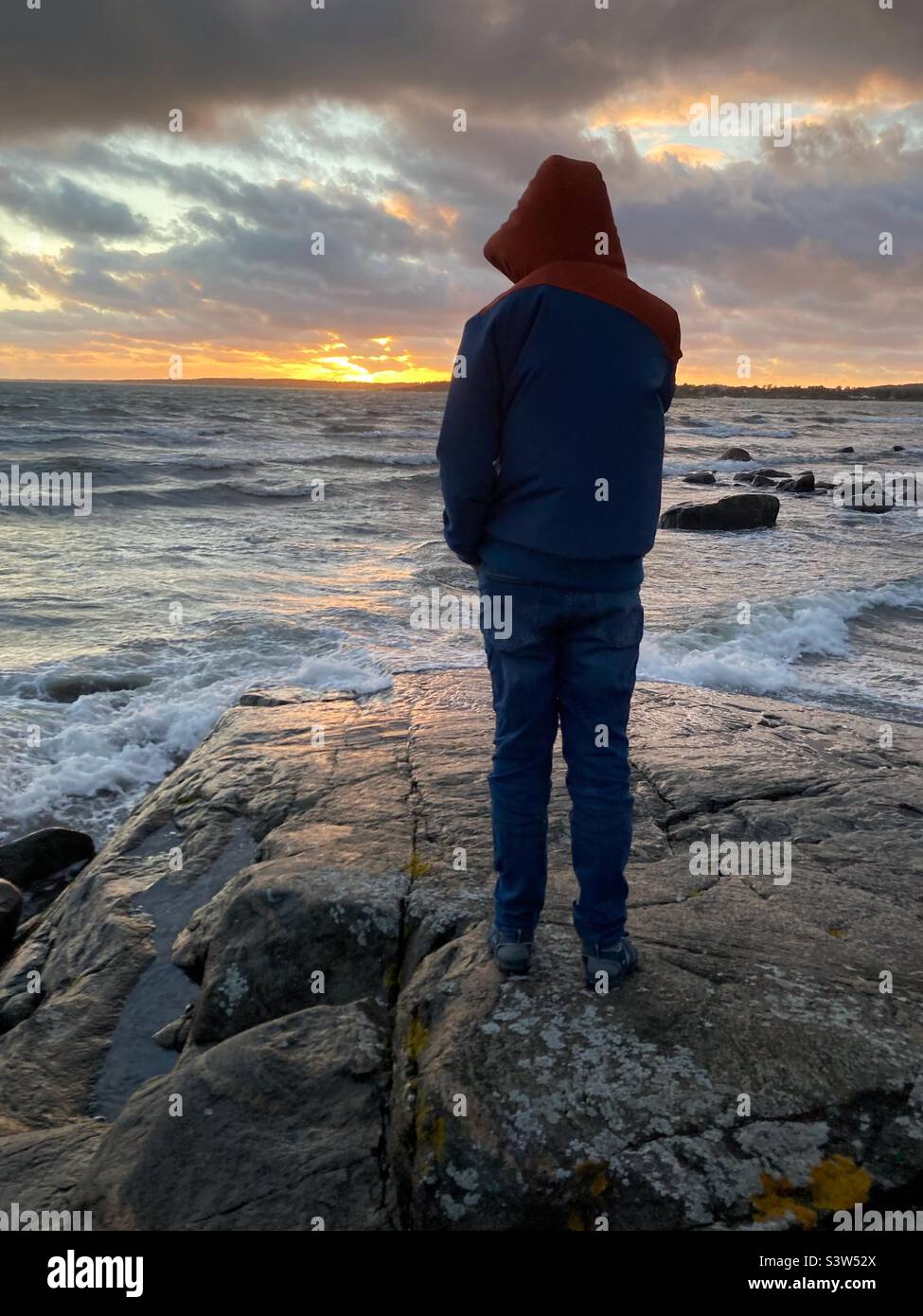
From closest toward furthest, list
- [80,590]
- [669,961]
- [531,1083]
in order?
[531,1083]
[669,961]
[80,590]

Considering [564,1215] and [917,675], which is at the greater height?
[917,675]

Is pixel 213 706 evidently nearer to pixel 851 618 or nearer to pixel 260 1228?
pixel 260 1228

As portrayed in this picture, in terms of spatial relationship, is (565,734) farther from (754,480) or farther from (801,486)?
(754,480)

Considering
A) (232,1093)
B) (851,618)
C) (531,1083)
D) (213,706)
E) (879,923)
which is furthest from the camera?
(851,618)

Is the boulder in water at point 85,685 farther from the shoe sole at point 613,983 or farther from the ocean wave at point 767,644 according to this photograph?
the shoe sole at point 613,983

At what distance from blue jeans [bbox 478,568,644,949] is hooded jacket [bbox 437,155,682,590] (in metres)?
0.10

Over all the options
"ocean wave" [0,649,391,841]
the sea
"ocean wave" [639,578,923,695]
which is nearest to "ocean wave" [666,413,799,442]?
the sea

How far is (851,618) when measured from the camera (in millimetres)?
10070

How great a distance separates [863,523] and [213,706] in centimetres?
1677

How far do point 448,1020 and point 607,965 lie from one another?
521mm

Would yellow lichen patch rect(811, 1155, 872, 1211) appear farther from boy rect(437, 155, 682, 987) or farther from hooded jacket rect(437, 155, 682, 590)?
hooded jacket rect(437, 155, 682, 590)


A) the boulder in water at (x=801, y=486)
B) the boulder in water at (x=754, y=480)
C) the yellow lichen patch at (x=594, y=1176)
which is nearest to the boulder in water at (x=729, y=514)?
the boulder in water at (x=801, y=486)
